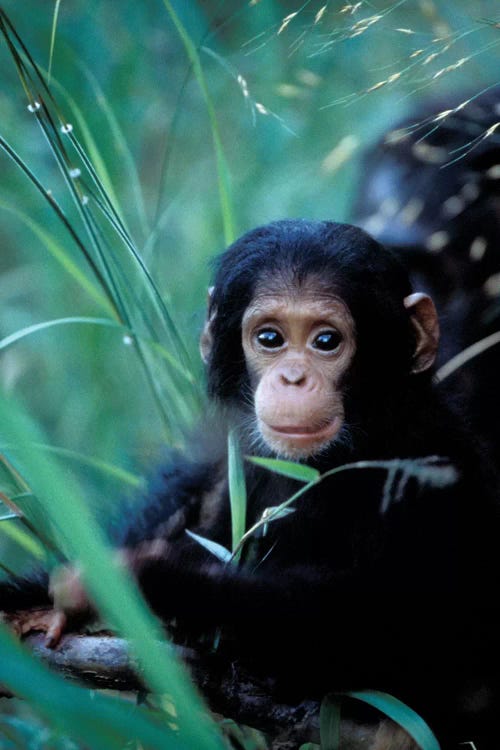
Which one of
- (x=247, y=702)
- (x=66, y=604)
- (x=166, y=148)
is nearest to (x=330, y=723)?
(x=247, y=702)

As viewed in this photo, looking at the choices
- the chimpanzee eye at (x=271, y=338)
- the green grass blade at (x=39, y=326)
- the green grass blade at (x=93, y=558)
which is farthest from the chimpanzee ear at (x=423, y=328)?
the green grass blade at (x=93, y=558)

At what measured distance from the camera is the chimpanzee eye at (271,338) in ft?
9.98

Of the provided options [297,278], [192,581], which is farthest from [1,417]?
[297,278]

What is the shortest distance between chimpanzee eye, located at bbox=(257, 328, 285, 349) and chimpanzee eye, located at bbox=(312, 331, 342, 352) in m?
0.11

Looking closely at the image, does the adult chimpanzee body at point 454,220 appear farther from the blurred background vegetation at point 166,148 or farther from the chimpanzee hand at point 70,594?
the chimpanzee hand at point 70,594

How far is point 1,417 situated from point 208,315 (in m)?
1.75

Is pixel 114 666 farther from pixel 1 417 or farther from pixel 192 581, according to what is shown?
pixel 1 417

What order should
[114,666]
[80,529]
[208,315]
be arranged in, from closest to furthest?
[80,529] → [114,666] → [208,315]

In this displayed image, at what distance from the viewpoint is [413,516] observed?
2742mm

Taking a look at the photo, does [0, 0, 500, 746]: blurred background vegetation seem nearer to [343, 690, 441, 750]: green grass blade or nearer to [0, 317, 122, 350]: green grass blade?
[0, 317, 122, 350]: green grass blade

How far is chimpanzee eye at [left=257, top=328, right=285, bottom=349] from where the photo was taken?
3041mm

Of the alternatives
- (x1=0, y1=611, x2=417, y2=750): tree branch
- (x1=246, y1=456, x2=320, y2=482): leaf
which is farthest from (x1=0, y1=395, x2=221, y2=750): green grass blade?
(x1=0, y1=611, x2=417, y2=750): tree branch

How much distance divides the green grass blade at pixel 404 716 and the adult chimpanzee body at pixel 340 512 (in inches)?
6.2

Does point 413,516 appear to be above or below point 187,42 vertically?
below
